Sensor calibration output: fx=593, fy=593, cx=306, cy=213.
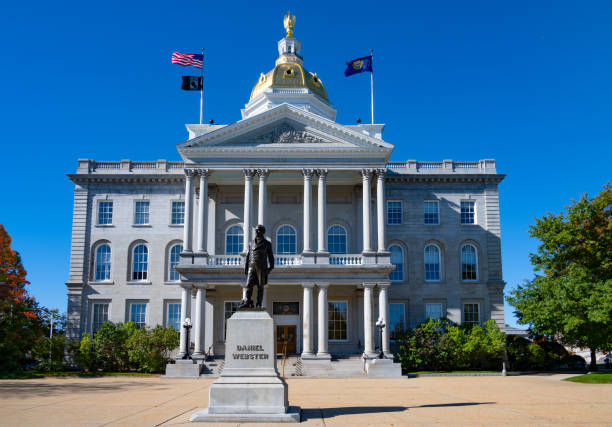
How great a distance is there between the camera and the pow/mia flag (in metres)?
42.6

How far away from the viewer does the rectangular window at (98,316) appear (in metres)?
44.6

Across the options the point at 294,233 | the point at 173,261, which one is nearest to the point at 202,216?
the point at 294,233

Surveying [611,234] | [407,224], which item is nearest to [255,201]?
[407,224]

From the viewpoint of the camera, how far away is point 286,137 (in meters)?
40.4

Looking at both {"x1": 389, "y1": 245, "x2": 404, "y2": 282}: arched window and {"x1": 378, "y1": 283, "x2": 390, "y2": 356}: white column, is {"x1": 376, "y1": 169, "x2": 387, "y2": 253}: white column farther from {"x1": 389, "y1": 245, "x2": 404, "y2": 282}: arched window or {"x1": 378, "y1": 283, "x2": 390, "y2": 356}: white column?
{"x1": 389, "y1": 245, "x2": 404, "y2": 282}: arched window

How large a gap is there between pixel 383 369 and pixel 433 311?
10.9 m

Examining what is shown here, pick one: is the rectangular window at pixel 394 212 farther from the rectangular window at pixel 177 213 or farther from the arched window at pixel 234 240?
the rectangular window at pixel 177 213

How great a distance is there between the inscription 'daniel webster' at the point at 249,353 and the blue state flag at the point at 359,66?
32.5 metres

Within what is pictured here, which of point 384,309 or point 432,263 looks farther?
point 432,263

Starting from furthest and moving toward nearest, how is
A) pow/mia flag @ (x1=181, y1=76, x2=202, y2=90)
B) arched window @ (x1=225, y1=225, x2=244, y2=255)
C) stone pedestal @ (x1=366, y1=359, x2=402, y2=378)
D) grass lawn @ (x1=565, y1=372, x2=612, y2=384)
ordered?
arched window @ (x1=225, y1=225, x2=244, y2=255) → pow/mia flag @ (x1=181, y1=76, x2=202, y2=90) → stone pedestal @ (x1=366, y1=359, x2=402, y2=378) → grass lawn @ (x1=565, y1=372, x2=612, y2=384)

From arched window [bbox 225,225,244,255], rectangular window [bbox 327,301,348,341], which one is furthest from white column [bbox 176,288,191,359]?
rectangular window [bbox 327,301,348,341]

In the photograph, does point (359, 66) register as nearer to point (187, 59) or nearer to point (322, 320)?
point (187, 59)

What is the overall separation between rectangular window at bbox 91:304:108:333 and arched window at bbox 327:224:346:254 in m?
17.6

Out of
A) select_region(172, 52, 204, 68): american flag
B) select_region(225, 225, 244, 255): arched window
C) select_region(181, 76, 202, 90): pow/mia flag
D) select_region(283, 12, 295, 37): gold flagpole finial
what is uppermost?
select_region(283, 12, 295, 37): gold flagpole finial
